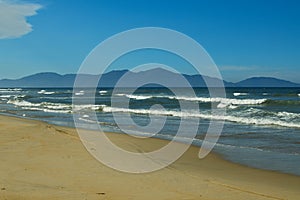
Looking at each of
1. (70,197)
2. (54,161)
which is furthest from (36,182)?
(54,161)

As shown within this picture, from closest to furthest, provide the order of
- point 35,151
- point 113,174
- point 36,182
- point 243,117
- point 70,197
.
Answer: point 70,197 → point 36,182 → point 113,174 → point 35,151 → point 243,117

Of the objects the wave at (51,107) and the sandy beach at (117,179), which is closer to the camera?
the sandy beach at (117,179)

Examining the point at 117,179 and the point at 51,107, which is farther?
the point at 51,107

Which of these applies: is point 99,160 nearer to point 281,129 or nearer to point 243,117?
point 281,129

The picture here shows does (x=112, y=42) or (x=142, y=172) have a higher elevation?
(x=112, y=42)

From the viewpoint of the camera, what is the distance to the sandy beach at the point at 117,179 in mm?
5840

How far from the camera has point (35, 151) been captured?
912cm

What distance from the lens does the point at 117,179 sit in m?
6.70

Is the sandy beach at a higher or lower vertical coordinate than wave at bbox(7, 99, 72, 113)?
lower

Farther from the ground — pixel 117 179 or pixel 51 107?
pixel 51 107

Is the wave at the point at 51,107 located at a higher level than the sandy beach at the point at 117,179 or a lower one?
higher

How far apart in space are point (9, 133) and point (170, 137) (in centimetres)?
546

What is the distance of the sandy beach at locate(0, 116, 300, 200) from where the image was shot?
584cm

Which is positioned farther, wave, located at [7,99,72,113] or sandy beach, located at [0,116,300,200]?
wave, located at [7,99,72,113]
